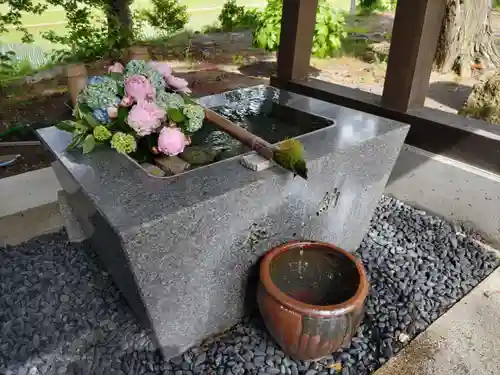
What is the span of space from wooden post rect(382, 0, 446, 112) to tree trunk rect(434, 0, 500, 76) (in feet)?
8.71

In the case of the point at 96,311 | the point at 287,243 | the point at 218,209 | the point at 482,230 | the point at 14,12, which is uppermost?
the point at 14,12

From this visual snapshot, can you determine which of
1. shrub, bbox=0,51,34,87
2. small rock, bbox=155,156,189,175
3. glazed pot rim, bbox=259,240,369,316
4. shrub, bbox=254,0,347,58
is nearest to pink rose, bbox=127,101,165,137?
small rock, bbox=155,156,189,175

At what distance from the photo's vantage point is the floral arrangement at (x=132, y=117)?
1844 mm

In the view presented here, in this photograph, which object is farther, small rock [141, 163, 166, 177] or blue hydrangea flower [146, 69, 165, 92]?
blue hydrangea flower [146, 69, 165, 92]

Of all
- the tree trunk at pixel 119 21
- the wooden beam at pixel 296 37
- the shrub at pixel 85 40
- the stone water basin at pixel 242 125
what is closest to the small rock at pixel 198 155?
the stone water basin at pixel 242 125

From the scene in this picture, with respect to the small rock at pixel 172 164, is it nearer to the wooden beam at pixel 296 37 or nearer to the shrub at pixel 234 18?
the wooden beam at pixel 296 37

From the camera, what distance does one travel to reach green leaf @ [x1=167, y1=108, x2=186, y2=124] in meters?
1.92

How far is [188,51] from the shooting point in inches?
275

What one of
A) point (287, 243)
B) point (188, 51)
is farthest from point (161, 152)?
point (188, 51)

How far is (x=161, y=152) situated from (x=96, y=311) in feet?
2.95

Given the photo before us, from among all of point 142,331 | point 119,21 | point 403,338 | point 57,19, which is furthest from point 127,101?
point 57,19

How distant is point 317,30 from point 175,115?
4.72 metres

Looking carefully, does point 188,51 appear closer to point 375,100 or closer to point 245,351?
point 375,100

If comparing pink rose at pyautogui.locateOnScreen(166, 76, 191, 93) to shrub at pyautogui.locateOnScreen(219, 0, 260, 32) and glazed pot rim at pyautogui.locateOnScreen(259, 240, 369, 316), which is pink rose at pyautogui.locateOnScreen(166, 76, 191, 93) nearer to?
glazed pot rim at pyautogui.locateOnScreen(259, 240, 369, 316)
